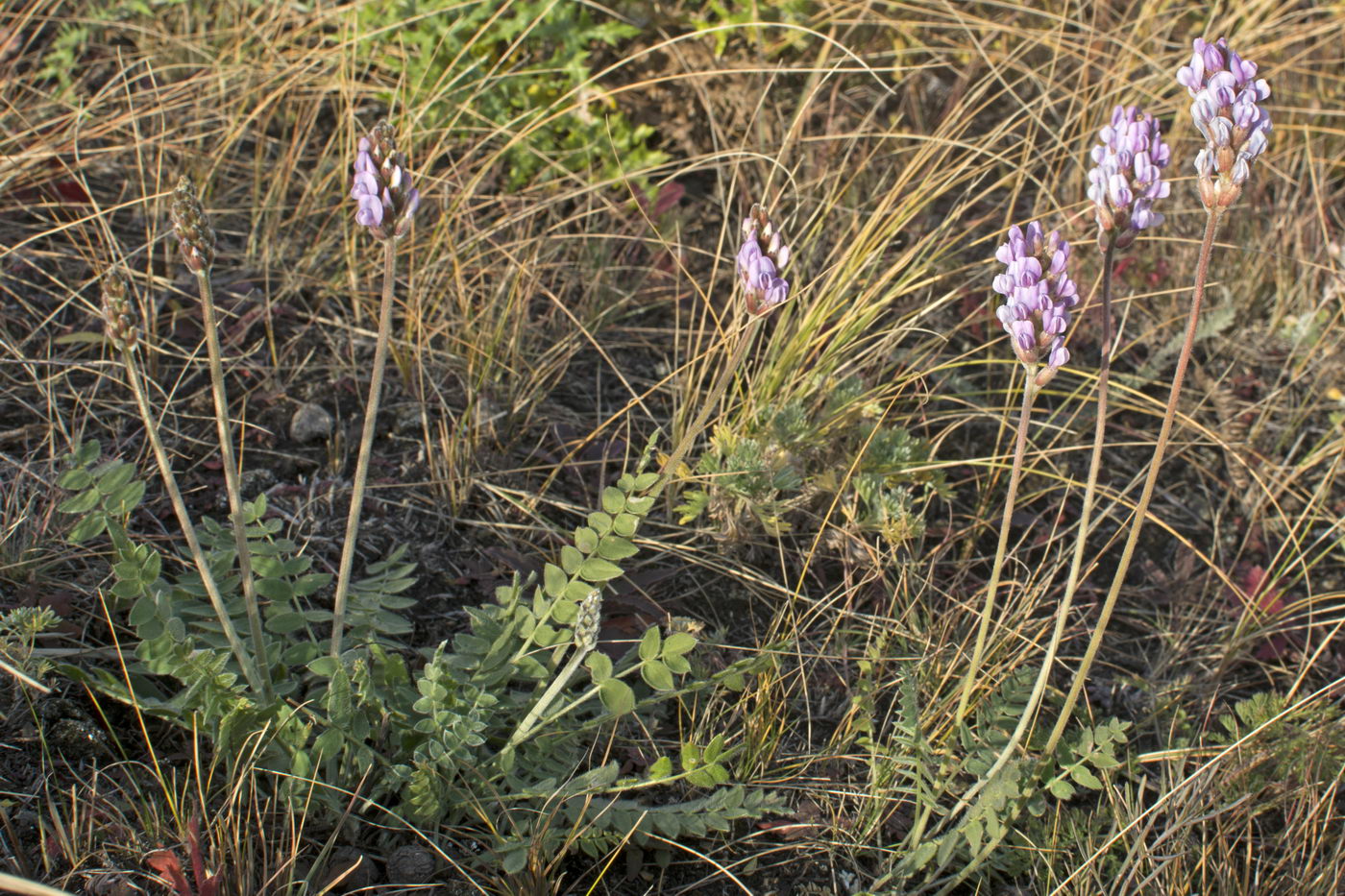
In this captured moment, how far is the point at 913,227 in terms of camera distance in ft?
11.2

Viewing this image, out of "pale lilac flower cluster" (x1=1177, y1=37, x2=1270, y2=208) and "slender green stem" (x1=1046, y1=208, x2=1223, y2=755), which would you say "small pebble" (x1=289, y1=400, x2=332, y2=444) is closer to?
"slender green stem" (x1=1046, y1=208, x2=1223, y2=755)

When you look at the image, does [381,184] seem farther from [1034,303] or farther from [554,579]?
[1034,303]

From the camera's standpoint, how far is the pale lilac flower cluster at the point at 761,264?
5.56 feet

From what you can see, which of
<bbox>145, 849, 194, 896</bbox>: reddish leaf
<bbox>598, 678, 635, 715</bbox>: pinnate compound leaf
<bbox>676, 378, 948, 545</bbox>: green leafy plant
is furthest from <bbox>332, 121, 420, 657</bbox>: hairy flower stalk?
<bbox>676, 378, 948, 545</bbox>: green leafy plant

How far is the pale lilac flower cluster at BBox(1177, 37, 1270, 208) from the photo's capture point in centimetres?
157

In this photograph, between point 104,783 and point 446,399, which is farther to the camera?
point 446,399

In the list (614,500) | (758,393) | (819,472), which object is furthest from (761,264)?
(819,472)

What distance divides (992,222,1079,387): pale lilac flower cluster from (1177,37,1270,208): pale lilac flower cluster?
0.21 metres

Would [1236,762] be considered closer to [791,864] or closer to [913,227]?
[791,864]

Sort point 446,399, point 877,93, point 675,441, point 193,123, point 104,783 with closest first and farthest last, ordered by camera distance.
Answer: point 104,783 → point 675,441 → point 446,399 → point 193,123 → point 877,93

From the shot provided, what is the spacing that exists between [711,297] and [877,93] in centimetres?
106

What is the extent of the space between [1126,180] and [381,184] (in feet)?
3.42

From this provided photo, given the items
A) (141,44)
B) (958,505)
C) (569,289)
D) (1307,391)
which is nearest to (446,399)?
(569,289)

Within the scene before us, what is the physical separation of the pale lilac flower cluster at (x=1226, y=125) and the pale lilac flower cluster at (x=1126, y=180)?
0.06 meters
